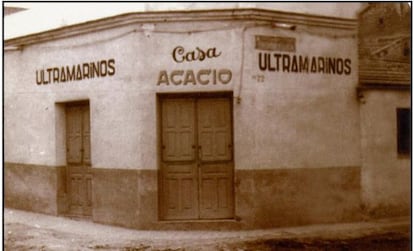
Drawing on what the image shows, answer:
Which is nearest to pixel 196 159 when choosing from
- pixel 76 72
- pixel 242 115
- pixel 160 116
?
pixel 160 116

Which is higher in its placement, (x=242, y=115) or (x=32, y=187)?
(x=242, y=115)

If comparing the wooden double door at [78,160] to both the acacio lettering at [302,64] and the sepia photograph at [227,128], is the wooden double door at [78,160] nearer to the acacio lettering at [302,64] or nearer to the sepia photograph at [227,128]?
the sepia photograph at [227,128]

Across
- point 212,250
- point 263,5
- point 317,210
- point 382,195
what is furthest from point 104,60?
point 382,195

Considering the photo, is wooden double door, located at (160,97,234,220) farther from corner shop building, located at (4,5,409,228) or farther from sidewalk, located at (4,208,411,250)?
sidewalk, located at (4,208,411,250)

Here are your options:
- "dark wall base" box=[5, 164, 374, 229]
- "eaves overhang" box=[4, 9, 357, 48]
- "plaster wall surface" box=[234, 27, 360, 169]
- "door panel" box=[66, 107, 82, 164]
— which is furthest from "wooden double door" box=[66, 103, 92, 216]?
"plaster wall surface" box=[234, 27, 360, 169]

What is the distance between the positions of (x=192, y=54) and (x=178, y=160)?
1.83 m

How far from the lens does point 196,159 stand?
9750 millimetres

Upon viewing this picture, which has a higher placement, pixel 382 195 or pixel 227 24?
pixel 227 24

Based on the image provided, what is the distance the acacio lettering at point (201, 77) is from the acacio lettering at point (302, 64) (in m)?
0.65

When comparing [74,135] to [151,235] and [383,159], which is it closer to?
[151,235]

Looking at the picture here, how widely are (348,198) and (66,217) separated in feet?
17.6

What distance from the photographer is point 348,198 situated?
33.9 ft

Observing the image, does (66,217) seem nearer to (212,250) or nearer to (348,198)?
(212,250)

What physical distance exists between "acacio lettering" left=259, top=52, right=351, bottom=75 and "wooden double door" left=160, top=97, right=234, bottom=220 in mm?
968
